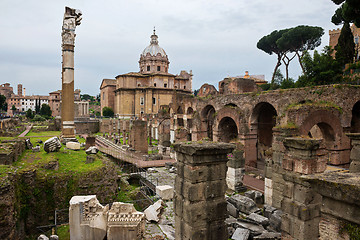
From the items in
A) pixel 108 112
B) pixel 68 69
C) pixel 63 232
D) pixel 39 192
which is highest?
pixel 68 69

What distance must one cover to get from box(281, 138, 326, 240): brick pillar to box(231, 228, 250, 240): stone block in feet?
4.69

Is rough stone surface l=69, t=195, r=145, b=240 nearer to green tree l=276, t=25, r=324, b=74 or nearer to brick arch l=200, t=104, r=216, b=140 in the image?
brick arch l=200, t=104, r=216, b=140

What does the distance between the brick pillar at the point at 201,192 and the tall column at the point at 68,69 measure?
37.5 feet

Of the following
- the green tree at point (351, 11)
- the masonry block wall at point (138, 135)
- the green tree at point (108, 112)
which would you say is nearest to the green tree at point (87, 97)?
the green tree at point (108, 112)

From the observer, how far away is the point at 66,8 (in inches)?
558

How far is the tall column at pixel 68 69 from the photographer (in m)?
13.9

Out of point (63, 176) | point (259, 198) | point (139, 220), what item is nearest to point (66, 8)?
point (63, 176)

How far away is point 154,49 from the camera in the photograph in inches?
1850

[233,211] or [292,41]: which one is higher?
[292,41]

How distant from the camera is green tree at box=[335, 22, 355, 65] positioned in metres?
20.6

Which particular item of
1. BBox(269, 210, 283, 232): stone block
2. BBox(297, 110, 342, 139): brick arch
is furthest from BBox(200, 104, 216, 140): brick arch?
BBox(269, 210, 283, 232): stone block

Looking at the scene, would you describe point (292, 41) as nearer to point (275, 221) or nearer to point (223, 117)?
point (223, 117)

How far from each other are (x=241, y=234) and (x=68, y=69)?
12353mm

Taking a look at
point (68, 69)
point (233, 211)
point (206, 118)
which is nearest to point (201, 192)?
point (233, 211)
